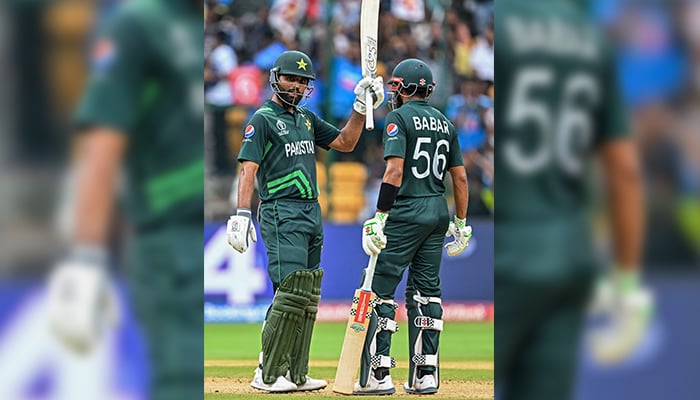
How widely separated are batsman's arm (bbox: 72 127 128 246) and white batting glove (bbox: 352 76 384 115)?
4337 millimetres

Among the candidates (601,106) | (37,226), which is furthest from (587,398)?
(37,226)

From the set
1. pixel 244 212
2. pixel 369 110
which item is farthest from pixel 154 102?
pixel 244 212

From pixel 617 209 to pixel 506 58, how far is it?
543mm

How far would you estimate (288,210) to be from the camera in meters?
7.43

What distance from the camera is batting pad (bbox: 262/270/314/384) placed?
7.16 metres

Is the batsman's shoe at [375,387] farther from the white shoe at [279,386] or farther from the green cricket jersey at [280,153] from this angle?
the green cricket jersey at [280,153]

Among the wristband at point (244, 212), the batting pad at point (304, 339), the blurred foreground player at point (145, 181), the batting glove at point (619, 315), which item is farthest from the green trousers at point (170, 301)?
the batting pad at point (304, 339)

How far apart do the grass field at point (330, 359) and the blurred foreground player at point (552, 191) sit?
14.0 ft

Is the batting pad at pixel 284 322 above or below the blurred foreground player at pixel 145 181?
below

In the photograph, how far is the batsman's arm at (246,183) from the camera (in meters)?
7.21

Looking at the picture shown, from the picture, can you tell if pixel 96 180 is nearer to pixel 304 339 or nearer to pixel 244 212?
pixel 244 212

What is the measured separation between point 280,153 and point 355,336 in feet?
4.40

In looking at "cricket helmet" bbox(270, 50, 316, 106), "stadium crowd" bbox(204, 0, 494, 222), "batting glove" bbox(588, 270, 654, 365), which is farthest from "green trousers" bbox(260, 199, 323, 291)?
"stadium crowd" bbox(204, 0, 494, 222)

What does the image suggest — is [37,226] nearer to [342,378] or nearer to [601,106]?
Answer: [601,106]
